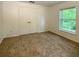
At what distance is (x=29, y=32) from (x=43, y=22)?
1213 mm

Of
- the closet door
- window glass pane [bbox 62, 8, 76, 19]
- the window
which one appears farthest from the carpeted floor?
the closet door

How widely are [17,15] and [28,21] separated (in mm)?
847

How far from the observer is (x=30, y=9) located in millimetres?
6105

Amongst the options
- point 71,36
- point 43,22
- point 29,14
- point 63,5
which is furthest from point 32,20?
point 71,36

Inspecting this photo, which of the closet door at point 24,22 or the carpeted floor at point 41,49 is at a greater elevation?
the closet door at point 24,22

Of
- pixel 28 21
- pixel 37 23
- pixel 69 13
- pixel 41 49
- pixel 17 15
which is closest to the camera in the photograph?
pixel 41 49

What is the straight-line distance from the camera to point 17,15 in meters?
5.46

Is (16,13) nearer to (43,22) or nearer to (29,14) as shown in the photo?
(29,14)

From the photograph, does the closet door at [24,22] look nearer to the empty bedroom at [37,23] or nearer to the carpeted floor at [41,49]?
the empty bedroom at [37,23]

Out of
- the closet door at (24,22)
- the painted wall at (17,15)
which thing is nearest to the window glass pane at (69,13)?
the painted wall at (17,15)

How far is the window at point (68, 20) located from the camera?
4266mm

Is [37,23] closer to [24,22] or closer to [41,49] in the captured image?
[24,22]

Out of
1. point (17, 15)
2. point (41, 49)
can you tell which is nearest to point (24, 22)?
point (17, 15)

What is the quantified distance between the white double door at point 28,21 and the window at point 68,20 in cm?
176
